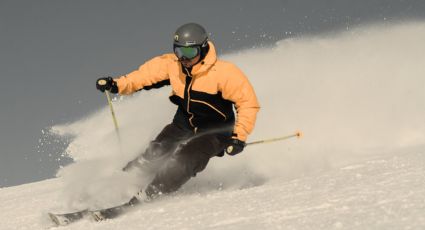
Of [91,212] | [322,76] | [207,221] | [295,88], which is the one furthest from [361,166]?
[322,76]

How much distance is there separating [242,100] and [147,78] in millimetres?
1072

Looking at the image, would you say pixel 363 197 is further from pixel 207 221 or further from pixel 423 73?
pixel 423 73

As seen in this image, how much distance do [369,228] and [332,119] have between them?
6940 millimetres

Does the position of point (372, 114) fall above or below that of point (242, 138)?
below

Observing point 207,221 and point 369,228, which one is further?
point 207,221

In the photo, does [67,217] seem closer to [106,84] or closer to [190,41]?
[106,84]

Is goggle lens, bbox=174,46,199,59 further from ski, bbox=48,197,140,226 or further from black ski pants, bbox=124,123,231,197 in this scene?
ski, bbox=48,197,140,226

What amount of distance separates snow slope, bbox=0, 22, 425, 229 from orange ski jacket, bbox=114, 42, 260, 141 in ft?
2.16

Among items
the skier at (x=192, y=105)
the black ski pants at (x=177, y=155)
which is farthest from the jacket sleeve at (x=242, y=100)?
the black ski pants at (x=177, y=155)

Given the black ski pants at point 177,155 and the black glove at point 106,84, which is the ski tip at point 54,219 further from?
the black glove at point 106,84

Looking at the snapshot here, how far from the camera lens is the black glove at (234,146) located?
5.42 metres

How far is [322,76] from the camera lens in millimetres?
13500

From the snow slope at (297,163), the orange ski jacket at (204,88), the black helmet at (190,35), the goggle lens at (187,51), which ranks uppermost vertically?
the black helmet at (190,35)

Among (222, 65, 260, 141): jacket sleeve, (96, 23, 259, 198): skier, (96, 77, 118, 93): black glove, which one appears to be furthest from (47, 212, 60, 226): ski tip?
(222, 65, 260, 141): jacket sleeve
